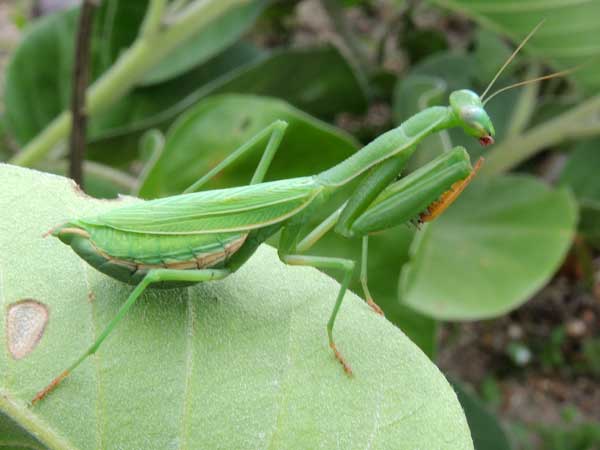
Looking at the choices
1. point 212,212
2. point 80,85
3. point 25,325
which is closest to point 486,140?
point 212,212

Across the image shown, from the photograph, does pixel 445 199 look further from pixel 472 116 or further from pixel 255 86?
pixel 255 86

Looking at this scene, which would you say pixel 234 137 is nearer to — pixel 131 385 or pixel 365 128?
pixel 131 385

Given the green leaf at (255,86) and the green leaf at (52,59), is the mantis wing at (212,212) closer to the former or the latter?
the green leaf at (255,86)

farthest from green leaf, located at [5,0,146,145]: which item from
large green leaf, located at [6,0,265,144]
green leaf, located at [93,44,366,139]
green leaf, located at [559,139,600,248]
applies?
green leaf, located at [559,139,600,248]

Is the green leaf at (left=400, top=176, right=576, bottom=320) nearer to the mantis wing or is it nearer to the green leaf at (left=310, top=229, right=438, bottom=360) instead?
the green leaf at (left=310, top=229, right=438, bottom=360)

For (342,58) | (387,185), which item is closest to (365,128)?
A: (342,58)

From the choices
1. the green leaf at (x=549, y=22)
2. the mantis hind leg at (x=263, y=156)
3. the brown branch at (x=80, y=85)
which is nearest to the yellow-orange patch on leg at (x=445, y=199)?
the mantis hind leg at (x=263, y=156)

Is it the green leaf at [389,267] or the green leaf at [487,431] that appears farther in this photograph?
the green leaf at [487,431]
